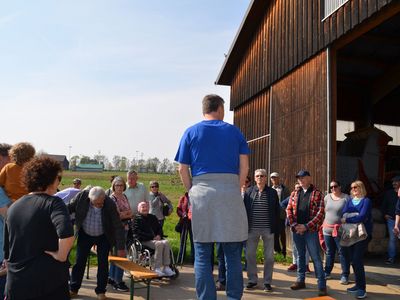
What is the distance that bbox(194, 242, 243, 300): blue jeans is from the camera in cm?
345

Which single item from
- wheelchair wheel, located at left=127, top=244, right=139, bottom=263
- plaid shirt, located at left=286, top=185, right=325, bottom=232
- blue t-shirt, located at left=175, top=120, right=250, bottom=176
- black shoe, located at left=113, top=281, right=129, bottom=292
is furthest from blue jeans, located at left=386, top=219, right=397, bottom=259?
blue t-shirt, located at left=175, top=120, right=250, bottom=176

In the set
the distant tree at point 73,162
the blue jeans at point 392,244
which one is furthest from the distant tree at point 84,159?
the blue jeans at point 392,244

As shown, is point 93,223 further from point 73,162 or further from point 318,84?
point 73,162

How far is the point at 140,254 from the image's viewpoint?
7043 millimetres

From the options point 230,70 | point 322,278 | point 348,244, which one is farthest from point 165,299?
point 230,70

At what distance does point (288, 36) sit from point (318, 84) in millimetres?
2426

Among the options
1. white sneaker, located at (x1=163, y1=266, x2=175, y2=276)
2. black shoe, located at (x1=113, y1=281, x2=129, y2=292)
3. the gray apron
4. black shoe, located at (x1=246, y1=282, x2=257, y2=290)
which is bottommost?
black shoe, located at (x1=113, y1=281, x2=129, y2=292)

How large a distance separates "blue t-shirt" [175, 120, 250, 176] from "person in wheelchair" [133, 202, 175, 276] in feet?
12.3

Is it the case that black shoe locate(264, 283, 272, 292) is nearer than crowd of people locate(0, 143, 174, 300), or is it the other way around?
crowd of people locate(0, 143, 174, 300)

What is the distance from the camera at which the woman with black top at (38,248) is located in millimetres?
2777

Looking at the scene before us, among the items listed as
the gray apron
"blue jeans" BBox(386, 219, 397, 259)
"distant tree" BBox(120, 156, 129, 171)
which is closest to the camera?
the gray apron

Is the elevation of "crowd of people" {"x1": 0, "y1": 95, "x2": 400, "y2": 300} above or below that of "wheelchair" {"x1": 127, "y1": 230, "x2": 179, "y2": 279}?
above

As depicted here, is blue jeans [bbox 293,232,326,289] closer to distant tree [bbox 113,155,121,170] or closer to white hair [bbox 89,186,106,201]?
white hair [bbox 89,186,106,201]

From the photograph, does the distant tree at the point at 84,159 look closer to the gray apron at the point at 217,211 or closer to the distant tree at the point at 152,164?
the distant tree at the point at 152,164
